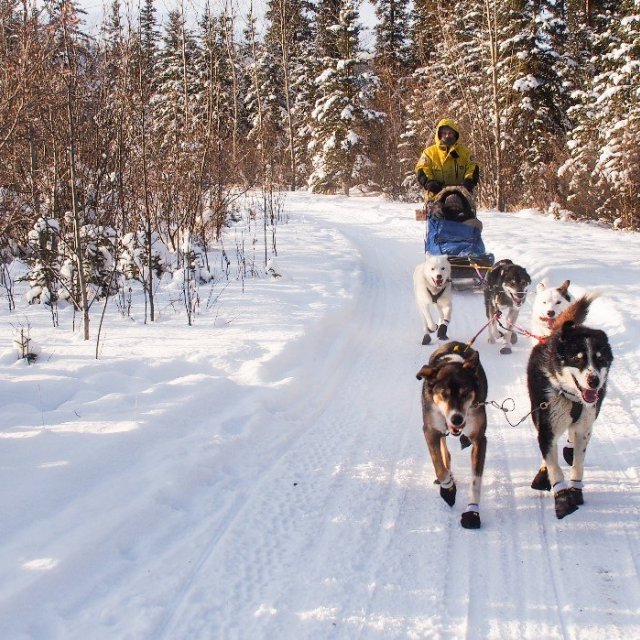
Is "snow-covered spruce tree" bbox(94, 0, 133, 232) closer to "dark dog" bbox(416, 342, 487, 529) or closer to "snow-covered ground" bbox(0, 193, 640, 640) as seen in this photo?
"snow-covered ground" bbox(0, 193, 640, 640)

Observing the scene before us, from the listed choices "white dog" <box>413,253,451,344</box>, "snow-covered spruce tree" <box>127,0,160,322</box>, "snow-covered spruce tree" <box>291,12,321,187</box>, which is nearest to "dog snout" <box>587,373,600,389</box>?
"white dog" <box>413,253,451,344</box>

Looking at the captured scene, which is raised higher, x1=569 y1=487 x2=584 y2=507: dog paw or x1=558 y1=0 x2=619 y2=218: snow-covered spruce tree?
x1=558 y1=0 x2=619 y2=218: snow-covered spruce tree

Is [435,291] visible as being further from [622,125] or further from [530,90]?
[530,90]

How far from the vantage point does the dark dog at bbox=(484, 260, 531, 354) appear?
20.6 ft

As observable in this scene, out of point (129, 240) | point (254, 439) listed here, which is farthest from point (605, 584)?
point (129, 240)

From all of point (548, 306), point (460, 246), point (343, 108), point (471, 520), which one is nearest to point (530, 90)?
point (343, 108)

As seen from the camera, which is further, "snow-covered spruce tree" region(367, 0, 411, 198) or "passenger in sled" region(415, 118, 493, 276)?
"snow-covered spruce tree" region(367, 0, 411, 198)

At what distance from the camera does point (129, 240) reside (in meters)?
7.70

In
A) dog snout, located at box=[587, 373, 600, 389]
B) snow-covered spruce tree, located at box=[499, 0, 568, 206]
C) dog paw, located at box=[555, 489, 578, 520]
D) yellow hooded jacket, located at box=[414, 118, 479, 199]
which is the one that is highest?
snow-covered spruce tree, located at box=[499, 0, 568, 206]

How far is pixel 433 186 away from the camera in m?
8.80

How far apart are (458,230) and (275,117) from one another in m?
28.5

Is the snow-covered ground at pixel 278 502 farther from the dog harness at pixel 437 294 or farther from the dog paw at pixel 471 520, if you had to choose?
the dog harness at pixel 437 294

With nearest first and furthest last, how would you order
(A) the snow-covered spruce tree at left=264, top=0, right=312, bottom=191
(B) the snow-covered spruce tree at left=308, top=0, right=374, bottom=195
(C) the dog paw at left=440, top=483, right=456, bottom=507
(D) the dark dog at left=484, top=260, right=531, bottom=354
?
(C) the dog paw at left=440, top=483, right=456, bottom=507
(D) the dark dog at left=484, top=260, right=531, bottom=354
(B) the snow-covered spruce tree at left=308, top=0, right=374, bottom=195
(A) the snow-covered spruce tree at left=264, top=0, right=312, bottom=191

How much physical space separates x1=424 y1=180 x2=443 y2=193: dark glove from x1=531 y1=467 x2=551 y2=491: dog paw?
19.9 feet
